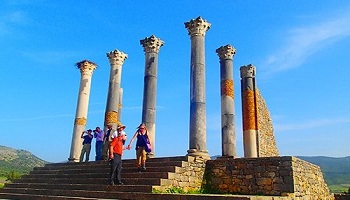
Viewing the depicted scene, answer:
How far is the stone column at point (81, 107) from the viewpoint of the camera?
2014cm

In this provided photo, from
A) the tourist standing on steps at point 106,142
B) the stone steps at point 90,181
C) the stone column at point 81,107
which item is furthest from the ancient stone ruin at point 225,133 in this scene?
the tourist standing on steps at point 106,142

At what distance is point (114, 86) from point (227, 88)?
7.21 metres

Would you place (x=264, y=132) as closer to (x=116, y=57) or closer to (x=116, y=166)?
(x=116, y=57)

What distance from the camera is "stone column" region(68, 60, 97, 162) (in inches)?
793

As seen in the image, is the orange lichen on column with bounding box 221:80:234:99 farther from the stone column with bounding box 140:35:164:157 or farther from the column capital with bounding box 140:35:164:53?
the column capital with bounding box 140:35:164:53

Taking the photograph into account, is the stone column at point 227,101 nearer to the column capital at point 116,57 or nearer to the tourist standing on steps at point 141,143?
A: the tourist standing on steps at point 141,143

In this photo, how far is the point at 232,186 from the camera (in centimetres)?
1280

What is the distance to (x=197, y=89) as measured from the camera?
15.5 metres

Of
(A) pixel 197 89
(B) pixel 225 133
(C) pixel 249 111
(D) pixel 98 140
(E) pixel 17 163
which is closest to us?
(A) pixel 197 89

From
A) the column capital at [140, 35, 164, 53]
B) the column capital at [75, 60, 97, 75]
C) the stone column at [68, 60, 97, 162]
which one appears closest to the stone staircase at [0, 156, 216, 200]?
the stone column at [68, 60, 97, 162]

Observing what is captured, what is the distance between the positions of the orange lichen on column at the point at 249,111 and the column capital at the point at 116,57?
27.6ft

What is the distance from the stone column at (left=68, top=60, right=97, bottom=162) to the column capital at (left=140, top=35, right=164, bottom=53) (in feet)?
17.5

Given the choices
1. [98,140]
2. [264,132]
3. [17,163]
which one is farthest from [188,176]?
[17,163]

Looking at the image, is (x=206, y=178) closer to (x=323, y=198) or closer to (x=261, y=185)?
(x=261, y=185)
